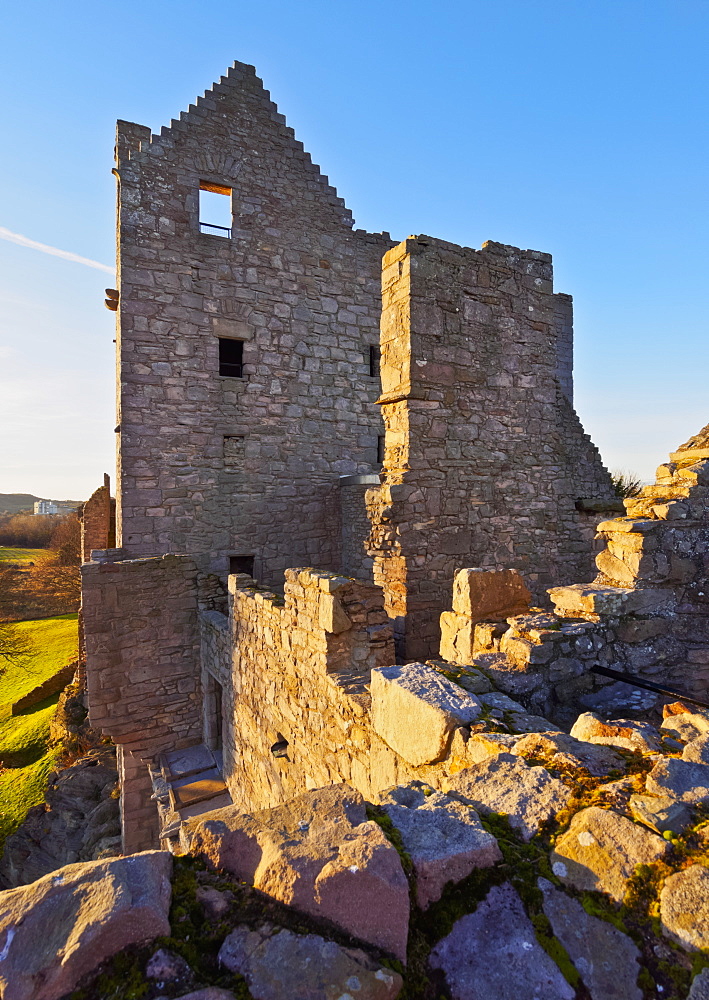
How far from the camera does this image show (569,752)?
94.4 inches

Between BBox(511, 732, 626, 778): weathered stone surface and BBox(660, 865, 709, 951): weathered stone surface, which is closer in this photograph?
BBox(660, 865, 709, 951): weathered stone surface

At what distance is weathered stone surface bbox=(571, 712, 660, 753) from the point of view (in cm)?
251

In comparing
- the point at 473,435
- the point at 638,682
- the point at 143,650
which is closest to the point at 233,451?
the point at 143,650

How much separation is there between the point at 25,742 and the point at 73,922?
52.0 ft

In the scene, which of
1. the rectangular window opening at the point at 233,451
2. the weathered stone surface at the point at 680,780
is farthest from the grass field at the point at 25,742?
the weathered stone surface at the point at 680,780

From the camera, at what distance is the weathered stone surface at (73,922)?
120 cm

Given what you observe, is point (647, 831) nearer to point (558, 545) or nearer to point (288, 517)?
point (558, 545)

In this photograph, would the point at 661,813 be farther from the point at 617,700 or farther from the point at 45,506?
the point at 45,506

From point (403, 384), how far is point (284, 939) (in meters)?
5.82

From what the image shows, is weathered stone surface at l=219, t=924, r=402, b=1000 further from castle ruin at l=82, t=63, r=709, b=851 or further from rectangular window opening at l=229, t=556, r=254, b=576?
rectangular window opening at l=229, t=556, r=254, b=576

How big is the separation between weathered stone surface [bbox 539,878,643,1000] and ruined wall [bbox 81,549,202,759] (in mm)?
7596

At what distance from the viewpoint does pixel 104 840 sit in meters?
9.02

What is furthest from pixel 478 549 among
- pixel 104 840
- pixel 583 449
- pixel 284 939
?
pixel 104 840

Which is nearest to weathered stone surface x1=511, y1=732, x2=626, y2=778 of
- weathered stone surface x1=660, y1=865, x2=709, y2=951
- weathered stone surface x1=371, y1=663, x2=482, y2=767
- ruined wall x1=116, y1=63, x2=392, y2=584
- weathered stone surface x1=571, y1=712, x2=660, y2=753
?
weathered stone surface x1=571, y1=712, x2=660, y2=753
